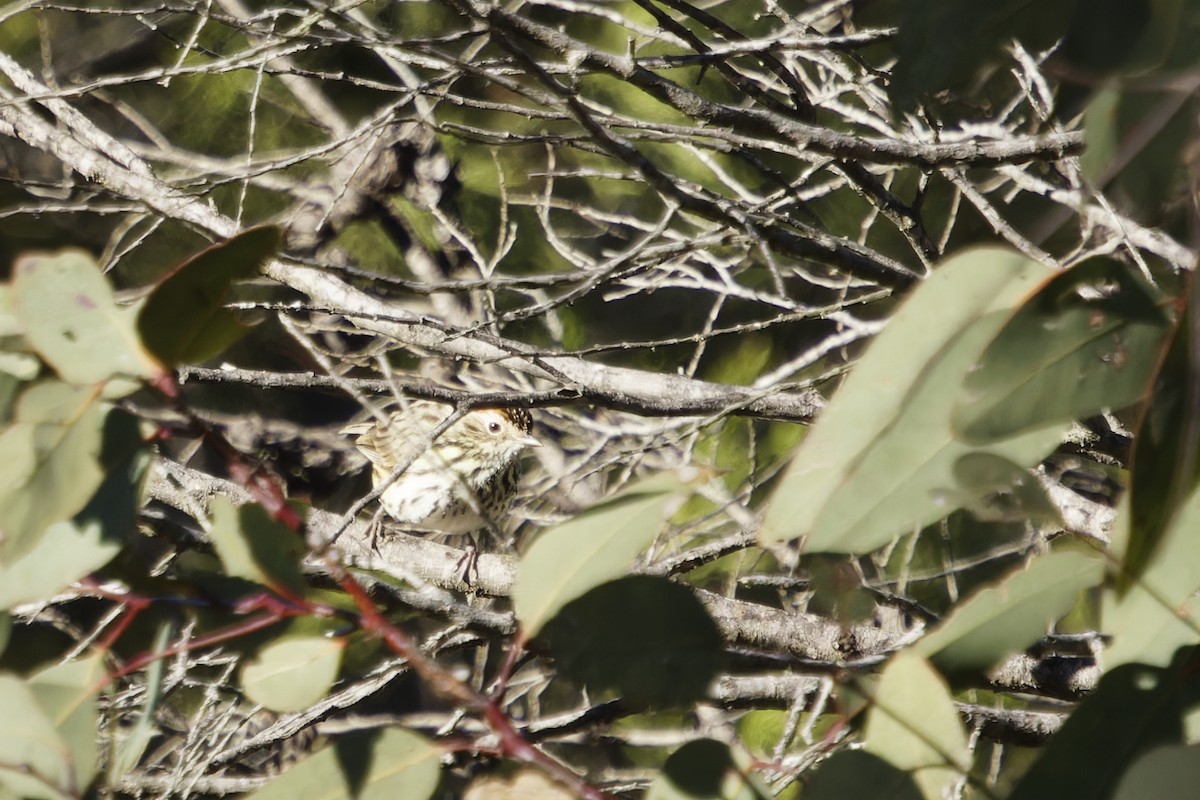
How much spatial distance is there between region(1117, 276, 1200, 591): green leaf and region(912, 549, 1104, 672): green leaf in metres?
0.14

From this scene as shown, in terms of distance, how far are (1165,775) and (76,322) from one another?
1.08 m

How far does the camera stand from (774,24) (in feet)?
13.0

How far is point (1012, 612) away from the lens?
1.25 m

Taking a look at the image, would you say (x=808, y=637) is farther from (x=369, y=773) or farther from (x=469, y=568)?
(x=369, y=773)

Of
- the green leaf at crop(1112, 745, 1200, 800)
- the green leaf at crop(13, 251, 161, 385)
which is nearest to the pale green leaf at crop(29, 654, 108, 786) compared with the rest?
the green leaf at crop(13, 251, 161, 385)

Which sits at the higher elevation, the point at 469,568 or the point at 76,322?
the point at 76,322

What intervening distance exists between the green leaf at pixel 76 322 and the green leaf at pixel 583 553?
0.44 metres

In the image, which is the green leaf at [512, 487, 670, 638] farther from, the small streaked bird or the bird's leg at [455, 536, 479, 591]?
the small streaked bird

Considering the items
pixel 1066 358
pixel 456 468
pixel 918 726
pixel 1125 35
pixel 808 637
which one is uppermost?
pixel 1125 35

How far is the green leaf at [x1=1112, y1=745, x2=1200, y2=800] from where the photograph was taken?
3.30 feet

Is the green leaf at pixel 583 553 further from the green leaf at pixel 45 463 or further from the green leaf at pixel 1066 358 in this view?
the green leaf at pixel 45 463

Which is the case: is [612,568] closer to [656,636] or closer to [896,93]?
[656,636]

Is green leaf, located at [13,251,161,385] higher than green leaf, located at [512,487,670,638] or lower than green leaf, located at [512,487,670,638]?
higher

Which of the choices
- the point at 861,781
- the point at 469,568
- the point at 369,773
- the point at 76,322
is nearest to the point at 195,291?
the point at 76,322
